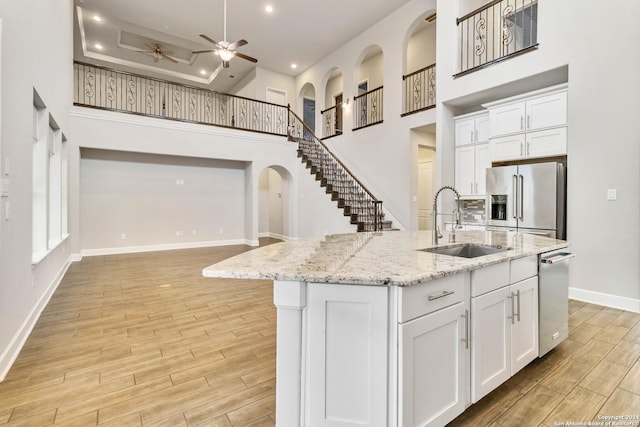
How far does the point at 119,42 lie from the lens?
837cm

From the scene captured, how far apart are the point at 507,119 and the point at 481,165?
0.83m

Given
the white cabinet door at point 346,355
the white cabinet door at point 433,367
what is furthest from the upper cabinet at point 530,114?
the white cabinet door at point 346,355

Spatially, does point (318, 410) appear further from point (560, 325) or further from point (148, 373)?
point (560, 325)

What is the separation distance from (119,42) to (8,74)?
7811 millimetres

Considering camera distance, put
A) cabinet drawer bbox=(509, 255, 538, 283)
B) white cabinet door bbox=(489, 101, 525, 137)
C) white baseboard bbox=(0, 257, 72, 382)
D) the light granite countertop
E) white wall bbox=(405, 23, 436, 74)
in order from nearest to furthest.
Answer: the light granite countertop
cabinet drawer bbox=(509, 255, 538, 283)
white baseboard bbox=(0, 257, 72, 382)
white cabinet door bbox=(489, 101, 525, 137)
white wall bbox=(405, 23, 436, 74)

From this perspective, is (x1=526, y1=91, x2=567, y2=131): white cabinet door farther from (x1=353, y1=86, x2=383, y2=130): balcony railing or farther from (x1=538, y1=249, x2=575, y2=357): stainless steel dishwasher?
(x1=353, y1=86, x2=383, y2=130): balcony railing

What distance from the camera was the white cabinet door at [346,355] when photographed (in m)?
1.37

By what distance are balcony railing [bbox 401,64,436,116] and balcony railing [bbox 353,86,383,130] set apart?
89cm

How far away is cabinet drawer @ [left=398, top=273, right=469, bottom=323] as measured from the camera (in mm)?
1352

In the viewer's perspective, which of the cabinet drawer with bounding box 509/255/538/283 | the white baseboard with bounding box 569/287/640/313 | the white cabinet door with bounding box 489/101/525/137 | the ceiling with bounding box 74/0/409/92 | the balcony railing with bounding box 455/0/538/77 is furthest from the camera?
the ceiling with bounding box 74/0/409/92

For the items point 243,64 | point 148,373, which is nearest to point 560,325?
point 148,373

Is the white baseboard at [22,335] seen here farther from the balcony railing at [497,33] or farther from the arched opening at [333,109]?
the arched opening at [333,109]

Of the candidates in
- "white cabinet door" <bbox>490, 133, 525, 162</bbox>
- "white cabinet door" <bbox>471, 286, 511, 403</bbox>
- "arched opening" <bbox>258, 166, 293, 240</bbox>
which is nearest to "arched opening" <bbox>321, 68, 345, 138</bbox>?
"arched opening" <bbox>258, 166, 293, 240</bbox>

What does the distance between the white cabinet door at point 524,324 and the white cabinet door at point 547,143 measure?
281cm
